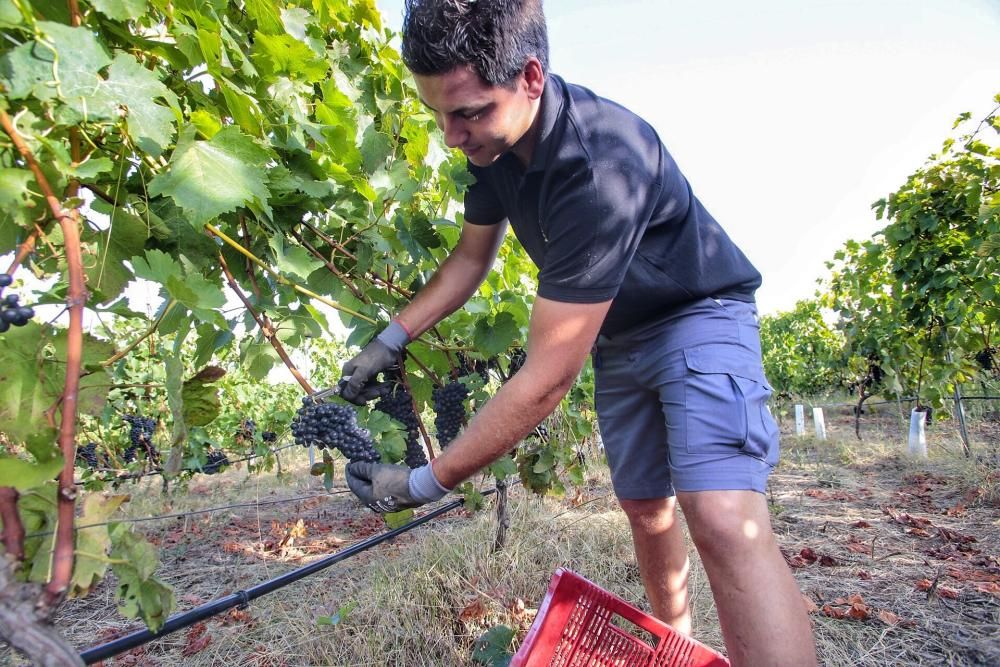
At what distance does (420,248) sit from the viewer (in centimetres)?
215

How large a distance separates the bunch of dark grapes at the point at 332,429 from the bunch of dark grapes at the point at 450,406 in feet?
1.72

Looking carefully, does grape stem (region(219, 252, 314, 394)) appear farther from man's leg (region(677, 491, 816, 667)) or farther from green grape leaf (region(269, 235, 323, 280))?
man's leg (region(677, 491, 816, 667))

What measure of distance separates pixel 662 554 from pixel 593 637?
14.1 inches

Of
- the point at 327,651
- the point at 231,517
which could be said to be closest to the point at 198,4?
the point at 327,651

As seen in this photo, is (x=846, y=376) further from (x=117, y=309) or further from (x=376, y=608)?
(x=117, y=309)

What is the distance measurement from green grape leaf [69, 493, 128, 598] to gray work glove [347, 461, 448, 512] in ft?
2.21

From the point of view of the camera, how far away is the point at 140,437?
19.9 feet

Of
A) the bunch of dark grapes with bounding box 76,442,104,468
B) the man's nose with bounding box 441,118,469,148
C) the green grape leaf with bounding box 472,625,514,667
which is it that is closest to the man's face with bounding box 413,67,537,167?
the man's nose with bounding box 441,118,469,148

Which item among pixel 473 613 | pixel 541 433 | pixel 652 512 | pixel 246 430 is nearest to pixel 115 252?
pixel 652 512

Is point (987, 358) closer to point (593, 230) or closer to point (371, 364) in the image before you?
point (593, 230)

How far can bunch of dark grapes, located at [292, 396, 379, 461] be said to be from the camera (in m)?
1.77

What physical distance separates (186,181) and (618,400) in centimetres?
143

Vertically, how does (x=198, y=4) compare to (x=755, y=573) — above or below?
above

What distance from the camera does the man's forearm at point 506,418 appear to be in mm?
1506
